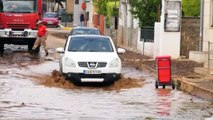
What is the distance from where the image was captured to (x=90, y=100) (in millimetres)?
17328

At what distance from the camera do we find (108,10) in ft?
188

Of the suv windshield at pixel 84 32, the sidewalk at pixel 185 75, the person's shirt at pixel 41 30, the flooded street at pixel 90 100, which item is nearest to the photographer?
the flooded street at pixel 90 100

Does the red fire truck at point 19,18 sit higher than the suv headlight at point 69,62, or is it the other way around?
the red fire truck at point 19,18

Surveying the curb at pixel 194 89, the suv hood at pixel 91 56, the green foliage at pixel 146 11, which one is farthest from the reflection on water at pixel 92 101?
the green foliage at pixel 146 11

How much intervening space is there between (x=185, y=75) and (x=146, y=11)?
15888mm

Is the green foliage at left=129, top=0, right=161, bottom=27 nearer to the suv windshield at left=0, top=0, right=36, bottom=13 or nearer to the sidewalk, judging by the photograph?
the sidewalk

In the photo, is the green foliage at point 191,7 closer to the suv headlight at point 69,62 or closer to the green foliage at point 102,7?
the green foliage at point 102,7

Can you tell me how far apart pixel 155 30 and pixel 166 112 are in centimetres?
1834

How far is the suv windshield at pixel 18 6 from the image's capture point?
35.4 m

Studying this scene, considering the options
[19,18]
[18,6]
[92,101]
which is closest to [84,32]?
[19,18]

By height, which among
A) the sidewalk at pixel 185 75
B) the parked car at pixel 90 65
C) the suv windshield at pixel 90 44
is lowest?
the sidewalk at pixel 185 75

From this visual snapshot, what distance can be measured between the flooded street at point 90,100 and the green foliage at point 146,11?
14.2 m

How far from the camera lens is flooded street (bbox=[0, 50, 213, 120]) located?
14531 mm

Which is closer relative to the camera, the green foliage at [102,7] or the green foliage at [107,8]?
the green foliage at [107,8]
